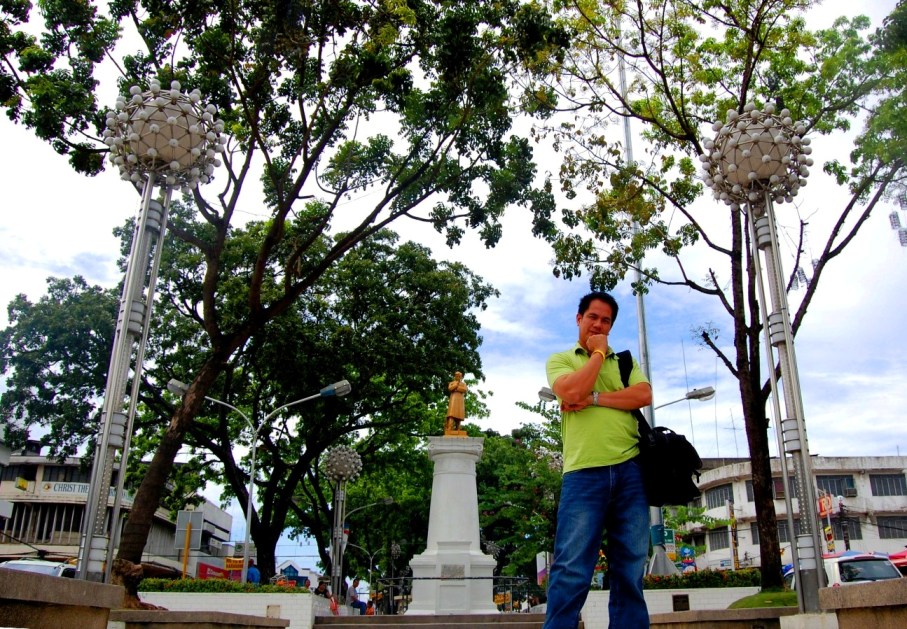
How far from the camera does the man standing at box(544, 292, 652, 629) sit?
3410mm

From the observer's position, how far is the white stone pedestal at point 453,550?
1617 centimetres

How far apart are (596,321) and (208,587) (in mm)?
12551

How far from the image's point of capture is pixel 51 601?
3.53 m

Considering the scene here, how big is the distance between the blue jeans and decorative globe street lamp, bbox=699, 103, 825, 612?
12.1ft

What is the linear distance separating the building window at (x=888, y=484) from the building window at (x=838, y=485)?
3.55 ft

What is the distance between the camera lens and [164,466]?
12.0 metres

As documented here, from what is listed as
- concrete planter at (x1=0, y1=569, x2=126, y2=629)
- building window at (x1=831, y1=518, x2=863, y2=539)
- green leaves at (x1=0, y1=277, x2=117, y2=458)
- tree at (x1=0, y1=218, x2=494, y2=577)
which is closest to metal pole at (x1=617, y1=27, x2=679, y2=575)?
tree at (x1=0, y1=218, x2=494, y2=577)

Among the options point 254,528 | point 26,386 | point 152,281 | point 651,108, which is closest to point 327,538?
point 254,528

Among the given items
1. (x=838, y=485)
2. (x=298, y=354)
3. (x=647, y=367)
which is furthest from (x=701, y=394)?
(x=838, y=485)

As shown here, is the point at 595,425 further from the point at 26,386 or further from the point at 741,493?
the point at 741,493

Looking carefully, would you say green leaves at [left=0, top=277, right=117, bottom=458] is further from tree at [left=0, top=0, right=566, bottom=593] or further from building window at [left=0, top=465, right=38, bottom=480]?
building window at [left=0, top=465, right=38, bottom=480]

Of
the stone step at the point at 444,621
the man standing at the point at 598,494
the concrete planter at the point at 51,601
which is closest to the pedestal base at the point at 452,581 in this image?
the stone step at the point at 444,621

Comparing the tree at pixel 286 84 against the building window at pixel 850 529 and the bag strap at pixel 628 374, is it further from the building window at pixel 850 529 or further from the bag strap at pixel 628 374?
the building window at pixel 850 529

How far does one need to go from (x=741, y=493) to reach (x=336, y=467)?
28.8m
